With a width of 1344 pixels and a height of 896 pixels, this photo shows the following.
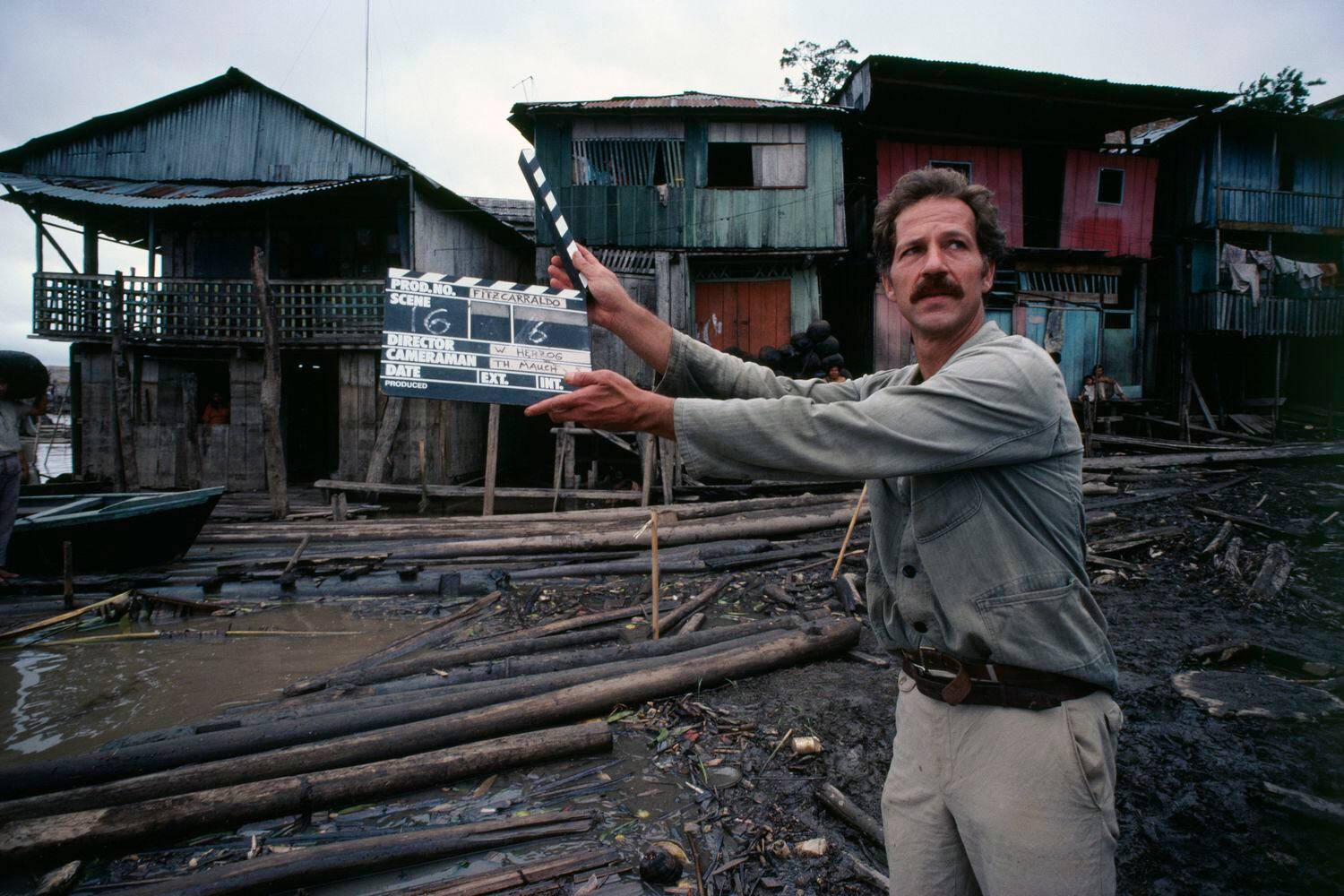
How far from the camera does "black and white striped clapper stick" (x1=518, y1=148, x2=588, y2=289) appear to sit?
2.55 m

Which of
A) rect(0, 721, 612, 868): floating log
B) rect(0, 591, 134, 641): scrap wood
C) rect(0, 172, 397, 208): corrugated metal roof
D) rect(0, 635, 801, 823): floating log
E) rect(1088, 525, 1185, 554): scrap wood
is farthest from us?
rect(0, 172, 397, 208): corrugated metal roof

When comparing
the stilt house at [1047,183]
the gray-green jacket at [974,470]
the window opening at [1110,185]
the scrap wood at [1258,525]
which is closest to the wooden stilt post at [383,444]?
the stilt house at [1047,183]

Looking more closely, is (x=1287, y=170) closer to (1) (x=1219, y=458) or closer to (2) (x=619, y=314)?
(1) (x=1219, y=458)

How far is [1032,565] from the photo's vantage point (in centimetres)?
154

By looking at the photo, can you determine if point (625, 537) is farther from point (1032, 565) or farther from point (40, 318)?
point (40, 318)

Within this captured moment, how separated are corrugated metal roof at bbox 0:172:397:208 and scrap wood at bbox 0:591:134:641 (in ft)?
29.2

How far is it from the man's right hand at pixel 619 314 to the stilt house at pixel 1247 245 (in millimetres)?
20835

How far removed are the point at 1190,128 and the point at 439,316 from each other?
2327 centimetres

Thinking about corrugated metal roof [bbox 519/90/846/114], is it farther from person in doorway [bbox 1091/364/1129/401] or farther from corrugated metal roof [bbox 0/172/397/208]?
person in doorway [bbox 1091/364/1129/401]

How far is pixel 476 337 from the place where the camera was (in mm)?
2549

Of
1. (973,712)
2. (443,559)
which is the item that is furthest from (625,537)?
(973,712)

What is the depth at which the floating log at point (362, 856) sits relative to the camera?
2.79 meters

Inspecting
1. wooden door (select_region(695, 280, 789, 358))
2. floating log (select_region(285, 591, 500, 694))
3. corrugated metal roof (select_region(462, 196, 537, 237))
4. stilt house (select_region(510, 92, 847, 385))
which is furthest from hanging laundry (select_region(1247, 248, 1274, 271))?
floating log (select_region(285, 591, 500, 694))

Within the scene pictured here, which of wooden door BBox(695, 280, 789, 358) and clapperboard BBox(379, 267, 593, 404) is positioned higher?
wooden door BBox(695, 280, 789, 358)
